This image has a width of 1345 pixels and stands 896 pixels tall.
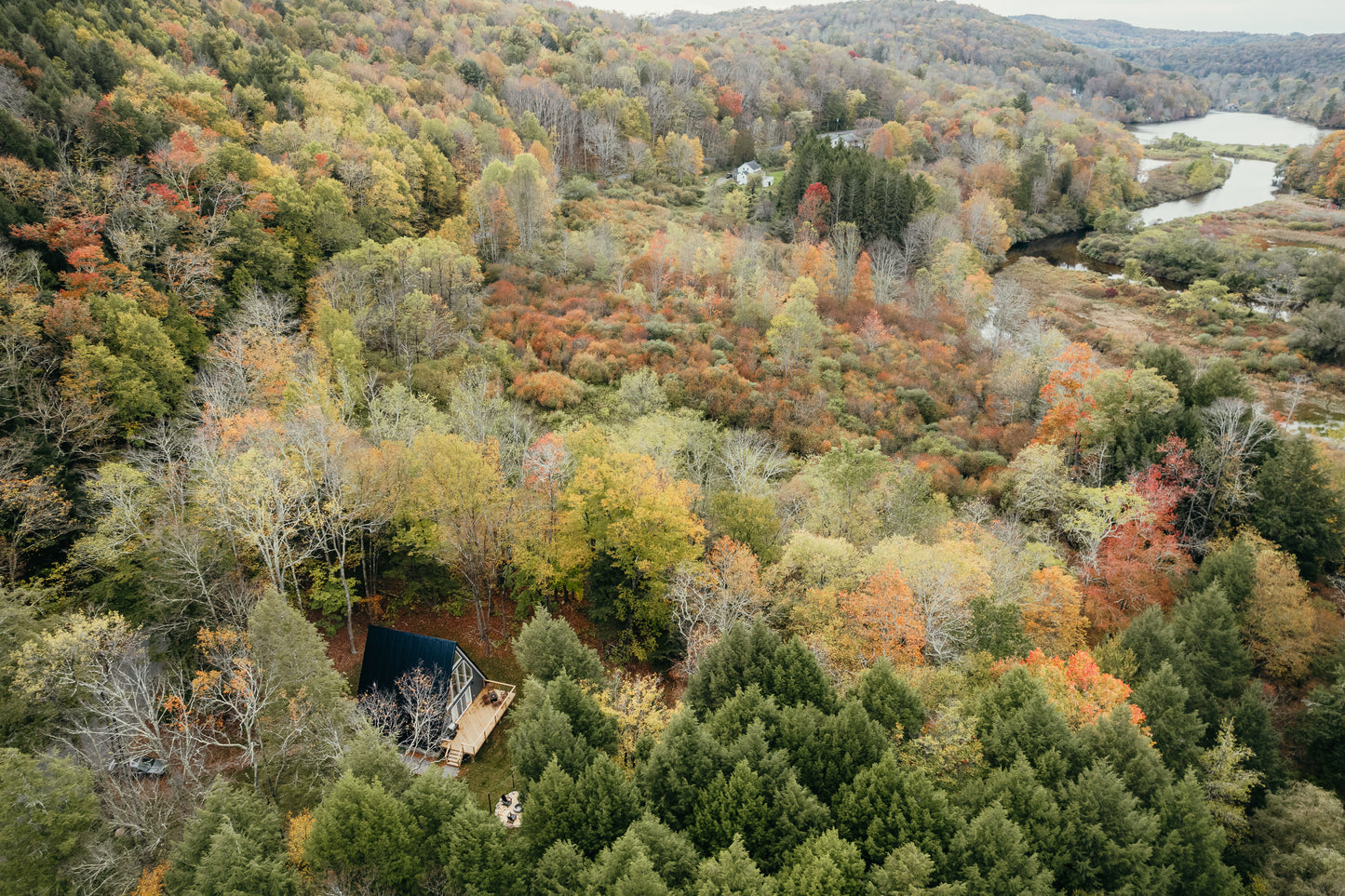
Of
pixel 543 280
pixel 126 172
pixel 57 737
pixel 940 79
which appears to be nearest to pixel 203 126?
pixel 126 172

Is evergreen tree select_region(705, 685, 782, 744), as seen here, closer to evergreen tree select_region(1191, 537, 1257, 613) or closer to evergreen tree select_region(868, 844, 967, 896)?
evergreen tree select_region(868, 844, 967, 896)

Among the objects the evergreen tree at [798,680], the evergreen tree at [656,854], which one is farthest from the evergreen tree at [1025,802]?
the evergreen tree at [656,854]

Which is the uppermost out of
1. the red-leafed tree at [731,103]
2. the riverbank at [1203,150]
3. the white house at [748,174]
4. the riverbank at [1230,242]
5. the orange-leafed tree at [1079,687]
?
the red-leafed tree at [731,103]

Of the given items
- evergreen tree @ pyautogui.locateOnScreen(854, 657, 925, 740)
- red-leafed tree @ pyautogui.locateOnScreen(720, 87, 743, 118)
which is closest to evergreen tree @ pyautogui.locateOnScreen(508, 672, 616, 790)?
evergreen tree @ pyautogui.locateOnScreen(854, 657, 925, 740)

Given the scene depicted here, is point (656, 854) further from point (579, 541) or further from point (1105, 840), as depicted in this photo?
point (579, 541)

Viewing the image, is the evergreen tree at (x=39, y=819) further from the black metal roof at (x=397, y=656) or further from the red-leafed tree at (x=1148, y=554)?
the red-leafed tree at (x=1148, y=554)

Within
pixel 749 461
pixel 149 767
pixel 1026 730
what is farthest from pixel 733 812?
pixel 149 767
